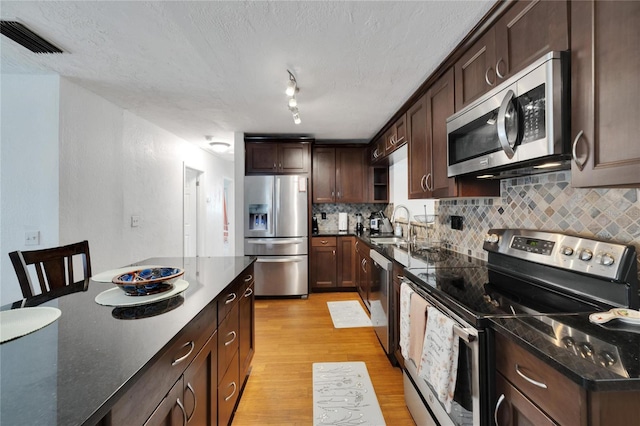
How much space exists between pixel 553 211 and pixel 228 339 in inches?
75.2

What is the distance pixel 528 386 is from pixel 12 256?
7.21 feet

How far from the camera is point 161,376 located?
801mm

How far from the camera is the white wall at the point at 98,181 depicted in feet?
7.11

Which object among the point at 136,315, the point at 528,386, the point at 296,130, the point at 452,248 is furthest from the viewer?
the point at 296,130

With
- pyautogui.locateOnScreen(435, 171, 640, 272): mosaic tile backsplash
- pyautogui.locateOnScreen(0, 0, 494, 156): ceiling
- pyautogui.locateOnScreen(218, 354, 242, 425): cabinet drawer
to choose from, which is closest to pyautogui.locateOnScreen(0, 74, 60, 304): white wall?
pyautogui.locateOnScreen(0, 0, 494, 156): ceiling

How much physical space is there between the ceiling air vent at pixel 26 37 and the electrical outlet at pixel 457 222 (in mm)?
3234

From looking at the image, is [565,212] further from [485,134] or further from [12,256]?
[12,256]

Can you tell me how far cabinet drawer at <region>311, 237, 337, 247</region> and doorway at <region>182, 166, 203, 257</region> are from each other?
89.6 inches

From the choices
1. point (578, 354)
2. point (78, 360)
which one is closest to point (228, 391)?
point (78, 360)

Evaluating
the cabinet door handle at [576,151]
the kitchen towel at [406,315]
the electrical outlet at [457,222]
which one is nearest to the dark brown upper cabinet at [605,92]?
the cabinet door handle at [576,151]

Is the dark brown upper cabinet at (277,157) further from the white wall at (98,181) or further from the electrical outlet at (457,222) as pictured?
the electrical outlet at (457,222)

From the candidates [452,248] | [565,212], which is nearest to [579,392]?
[565,212]

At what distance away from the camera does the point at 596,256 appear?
1.06 meters

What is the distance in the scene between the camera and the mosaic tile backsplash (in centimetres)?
109
